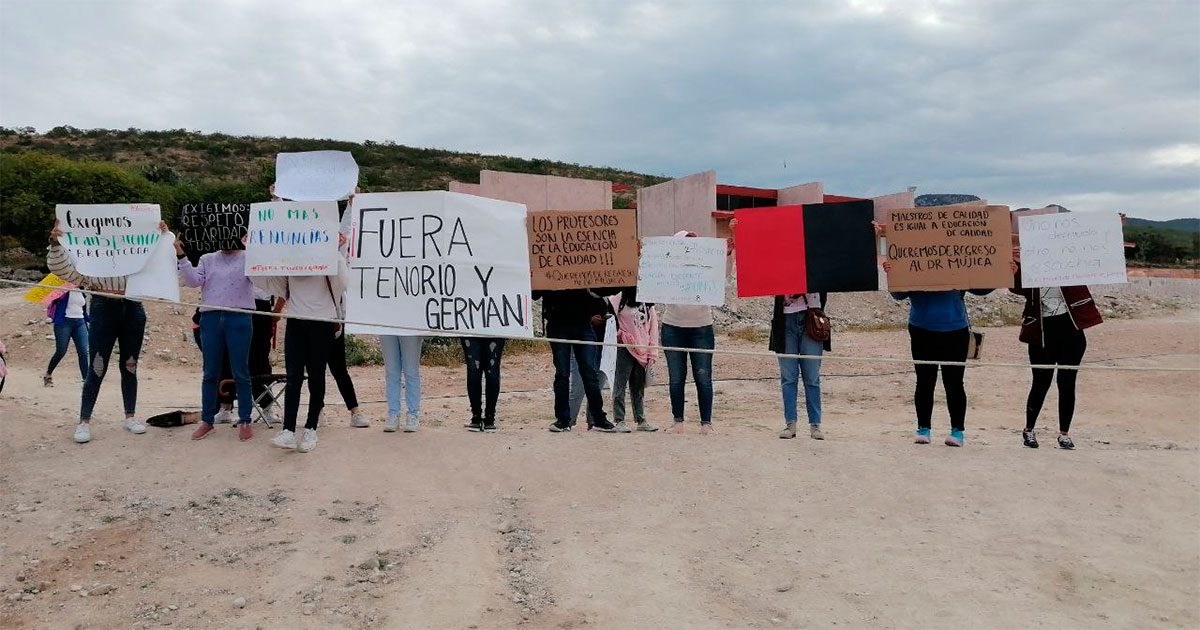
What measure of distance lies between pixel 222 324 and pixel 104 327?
1022 mm

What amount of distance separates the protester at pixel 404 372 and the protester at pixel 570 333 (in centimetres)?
127

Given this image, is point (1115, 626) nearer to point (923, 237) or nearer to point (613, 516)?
point (613, 516)

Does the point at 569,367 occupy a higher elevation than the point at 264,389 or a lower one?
higher

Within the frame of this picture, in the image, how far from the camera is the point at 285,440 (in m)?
6.68

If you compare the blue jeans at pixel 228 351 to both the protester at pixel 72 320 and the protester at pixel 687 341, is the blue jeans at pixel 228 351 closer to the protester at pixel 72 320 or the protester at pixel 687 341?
the protester at pixel 687 341

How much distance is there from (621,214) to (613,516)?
9.44 ft

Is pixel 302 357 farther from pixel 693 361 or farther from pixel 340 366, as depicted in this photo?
pixel 693 361

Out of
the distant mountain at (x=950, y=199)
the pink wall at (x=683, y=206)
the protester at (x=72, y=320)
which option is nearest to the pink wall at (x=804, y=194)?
the pink wall at (x=683, y=206)

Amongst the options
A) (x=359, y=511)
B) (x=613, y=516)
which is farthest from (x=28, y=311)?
(x=613, y=516)

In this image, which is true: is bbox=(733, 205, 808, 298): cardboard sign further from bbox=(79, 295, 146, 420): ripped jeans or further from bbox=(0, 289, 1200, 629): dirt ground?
bbox=(79, 295, 146, 420): ripped jeans

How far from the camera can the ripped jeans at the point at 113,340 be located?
7.01 m

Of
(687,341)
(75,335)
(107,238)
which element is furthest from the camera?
(75,335)

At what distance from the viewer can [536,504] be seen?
6016 mm

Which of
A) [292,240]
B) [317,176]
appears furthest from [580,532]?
[317,176]
